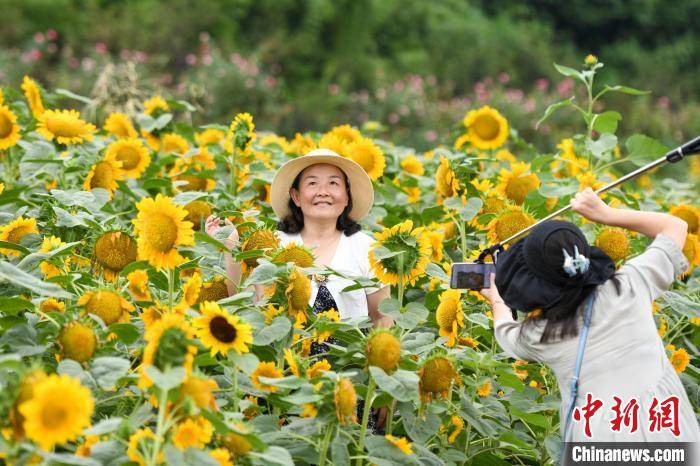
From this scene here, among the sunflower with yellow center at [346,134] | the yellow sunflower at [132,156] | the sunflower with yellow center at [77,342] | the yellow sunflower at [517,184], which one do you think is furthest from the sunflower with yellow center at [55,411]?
the sunflower with yellow center at [346,134]

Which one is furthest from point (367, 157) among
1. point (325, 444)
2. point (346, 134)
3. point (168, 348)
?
point (168, 348)

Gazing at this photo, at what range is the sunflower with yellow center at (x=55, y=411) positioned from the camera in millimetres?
1461

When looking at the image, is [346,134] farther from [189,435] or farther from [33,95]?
[189,435]

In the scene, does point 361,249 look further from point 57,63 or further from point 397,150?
point 57,63

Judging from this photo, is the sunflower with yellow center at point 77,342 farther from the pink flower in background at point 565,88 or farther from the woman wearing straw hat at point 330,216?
the pink flower in background at point 565,88

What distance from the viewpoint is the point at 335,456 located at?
1.87m

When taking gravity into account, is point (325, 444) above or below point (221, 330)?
below

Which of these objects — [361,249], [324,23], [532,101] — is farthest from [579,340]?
[324,23]

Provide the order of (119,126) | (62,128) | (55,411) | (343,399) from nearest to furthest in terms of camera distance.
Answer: (55,411) < (343,399) < (62,128) < (119,126)

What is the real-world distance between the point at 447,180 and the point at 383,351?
1047 millimetres

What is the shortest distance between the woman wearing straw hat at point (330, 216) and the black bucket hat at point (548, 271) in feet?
2.30

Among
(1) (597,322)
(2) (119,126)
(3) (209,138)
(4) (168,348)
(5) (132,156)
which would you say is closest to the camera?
(4) (168,348)

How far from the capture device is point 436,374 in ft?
6.55

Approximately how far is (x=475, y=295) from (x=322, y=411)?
0.84 metres
